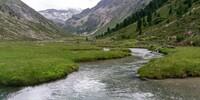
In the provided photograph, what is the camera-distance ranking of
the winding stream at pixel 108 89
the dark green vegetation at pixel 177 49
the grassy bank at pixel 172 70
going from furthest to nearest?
the dark green vegetation at pixel 177 49
the grassy bank at pixel 172 70
the winding stream at pixel 108 89

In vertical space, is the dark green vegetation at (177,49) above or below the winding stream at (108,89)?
above

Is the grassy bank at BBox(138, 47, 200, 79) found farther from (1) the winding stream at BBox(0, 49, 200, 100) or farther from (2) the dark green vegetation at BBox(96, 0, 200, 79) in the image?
(1) the winding stream at BBox(0, 49, 200, 100)

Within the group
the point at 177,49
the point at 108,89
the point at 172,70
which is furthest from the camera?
the point at 177,49

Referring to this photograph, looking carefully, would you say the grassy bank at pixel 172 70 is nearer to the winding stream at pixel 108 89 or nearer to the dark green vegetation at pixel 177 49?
the dark green vegetation at pixel 177 49

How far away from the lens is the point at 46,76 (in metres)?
58.2

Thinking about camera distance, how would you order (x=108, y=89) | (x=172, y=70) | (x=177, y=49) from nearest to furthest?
(x=108, y=89)
(x=172, y=70)
(x=177, y=49)

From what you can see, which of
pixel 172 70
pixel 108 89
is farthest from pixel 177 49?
pixel 108 89

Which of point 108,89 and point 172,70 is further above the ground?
point 172,70

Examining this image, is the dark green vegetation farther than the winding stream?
Yes

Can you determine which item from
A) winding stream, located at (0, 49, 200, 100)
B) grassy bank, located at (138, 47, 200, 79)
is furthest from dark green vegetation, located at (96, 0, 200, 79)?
winding stream, located at (0, 49, 200, 100)

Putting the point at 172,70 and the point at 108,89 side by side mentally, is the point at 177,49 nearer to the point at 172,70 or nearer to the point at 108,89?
the point at 172,70

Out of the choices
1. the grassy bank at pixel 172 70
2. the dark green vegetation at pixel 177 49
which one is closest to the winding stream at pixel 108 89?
the grassy bank at pixel 172 70

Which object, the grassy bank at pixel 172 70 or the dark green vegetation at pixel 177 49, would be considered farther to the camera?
the dark green vegetation at pixel 177 49

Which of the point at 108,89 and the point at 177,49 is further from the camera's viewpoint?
the point at 177,49
